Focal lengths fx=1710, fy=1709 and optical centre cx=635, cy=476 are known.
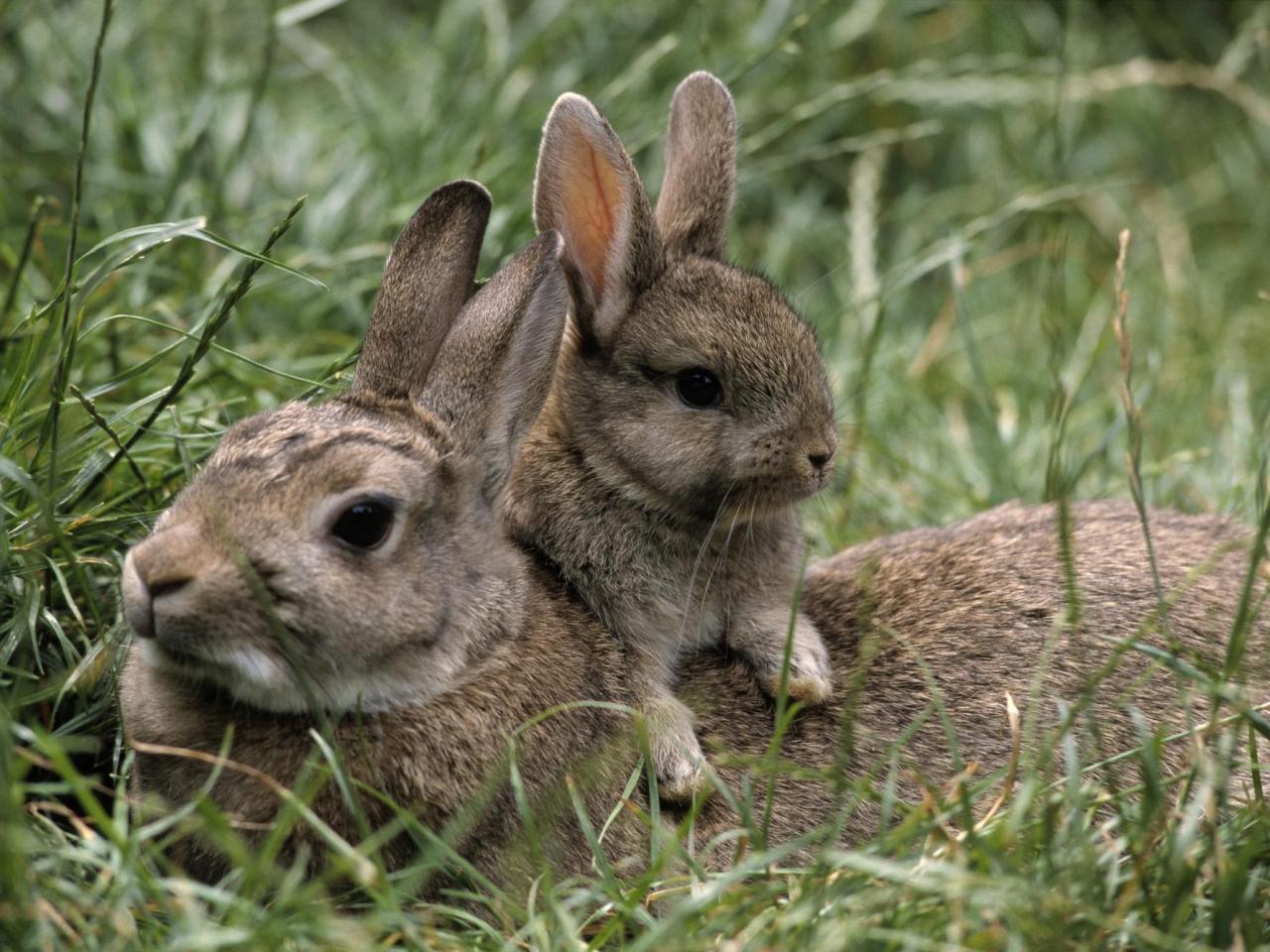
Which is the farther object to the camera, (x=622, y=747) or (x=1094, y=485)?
(x=1094, y=485)

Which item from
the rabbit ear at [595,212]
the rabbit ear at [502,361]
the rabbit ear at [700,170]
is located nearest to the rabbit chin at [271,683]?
the rabbit ear at [502,361]

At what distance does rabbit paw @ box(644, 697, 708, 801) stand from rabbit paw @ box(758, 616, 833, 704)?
34 centimetres

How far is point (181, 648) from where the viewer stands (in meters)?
3.89

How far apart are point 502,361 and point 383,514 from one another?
2.01 ft

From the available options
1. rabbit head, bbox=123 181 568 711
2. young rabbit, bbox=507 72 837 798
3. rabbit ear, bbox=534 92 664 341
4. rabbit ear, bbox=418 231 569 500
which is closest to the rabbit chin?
rabbit head, bbox=123 181 568 711

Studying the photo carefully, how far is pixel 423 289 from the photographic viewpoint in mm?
4691

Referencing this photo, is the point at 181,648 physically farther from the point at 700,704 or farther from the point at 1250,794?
the point at 1250,794

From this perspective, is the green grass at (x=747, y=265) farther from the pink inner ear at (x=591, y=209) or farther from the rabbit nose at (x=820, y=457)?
the pink inner ear at (x=591, y=209)

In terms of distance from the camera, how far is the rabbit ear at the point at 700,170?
5.52m

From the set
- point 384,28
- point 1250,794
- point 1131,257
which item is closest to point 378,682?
point 1250,794

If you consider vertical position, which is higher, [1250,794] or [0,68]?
[0,68]

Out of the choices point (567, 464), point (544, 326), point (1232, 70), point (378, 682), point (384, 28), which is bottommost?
point (378, 682)

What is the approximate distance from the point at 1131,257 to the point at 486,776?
17.8 ft

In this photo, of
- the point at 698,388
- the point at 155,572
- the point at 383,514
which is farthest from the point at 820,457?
the point at 155,572
